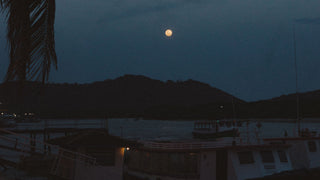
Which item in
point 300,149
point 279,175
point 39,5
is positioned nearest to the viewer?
point 39,5

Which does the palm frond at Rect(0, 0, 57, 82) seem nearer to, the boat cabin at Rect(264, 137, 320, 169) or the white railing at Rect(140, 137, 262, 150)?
the white railing at Rect(140, 137, 262, 150)

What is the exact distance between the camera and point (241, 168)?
77.6ft

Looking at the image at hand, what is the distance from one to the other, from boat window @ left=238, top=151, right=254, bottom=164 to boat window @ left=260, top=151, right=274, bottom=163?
4.07 ft

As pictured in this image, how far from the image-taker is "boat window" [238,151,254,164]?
24067 millimetres

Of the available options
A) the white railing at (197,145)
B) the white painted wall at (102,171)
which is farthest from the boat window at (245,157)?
the white painted wall at (102,171)

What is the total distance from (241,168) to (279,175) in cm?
303

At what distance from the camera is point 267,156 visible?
990 inches

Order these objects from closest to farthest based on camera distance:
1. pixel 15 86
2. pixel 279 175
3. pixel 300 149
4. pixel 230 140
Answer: pixel 15 86 → pixel 279 175 → pixel 230 140 → pixel 300 149

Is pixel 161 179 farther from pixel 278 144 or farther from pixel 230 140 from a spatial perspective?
pixel 278 144

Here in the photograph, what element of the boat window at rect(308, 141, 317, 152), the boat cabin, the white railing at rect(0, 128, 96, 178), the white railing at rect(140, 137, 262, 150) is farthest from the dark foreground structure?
the white railing at rect(0, 128, 96, 178)

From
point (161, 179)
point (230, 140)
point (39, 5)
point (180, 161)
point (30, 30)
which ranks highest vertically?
point (39, 5)

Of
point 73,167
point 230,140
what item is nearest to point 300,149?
point 230,140

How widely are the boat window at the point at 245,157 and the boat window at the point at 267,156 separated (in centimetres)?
124

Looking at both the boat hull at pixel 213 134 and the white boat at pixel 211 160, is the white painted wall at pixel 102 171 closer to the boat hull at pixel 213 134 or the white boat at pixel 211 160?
the white boat at pixel 211 160
